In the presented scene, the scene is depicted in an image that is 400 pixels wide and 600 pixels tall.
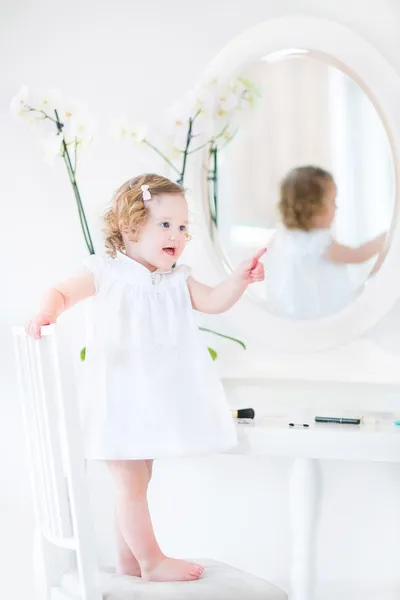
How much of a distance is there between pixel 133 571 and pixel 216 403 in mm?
389

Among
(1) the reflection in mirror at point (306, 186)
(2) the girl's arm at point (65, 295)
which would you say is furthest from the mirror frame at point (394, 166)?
(2) the girl's arm at point (65, 295)

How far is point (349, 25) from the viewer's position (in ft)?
6.91

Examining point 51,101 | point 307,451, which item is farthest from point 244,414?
point 51,101

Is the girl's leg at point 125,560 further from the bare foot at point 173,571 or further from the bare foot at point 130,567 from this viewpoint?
the bare foot at point 173,571

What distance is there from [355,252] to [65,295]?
28.5 inches

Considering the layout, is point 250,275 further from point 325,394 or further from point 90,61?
point 90,61

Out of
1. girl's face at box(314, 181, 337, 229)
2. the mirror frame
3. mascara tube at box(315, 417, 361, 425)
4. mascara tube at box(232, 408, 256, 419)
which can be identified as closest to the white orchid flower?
the mirror frame

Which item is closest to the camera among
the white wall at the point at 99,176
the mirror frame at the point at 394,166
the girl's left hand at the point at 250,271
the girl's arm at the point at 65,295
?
the girl's arm at the point at 65,295

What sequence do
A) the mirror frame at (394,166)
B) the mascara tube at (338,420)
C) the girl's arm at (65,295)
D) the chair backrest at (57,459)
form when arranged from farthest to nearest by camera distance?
the mirror frame at (394,166)
the mascara tube at (338,420)
the girl's arm at (65,295)
the chair backrest at (57,459)

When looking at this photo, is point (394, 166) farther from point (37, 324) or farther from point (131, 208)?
point (37, 324)

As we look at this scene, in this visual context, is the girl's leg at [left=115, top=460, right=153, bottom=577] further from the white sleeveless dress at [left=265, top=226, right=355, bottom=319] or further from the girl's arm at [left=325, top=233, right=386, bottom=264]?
the girl's arm at [left=325, top=233, right=386, bottom=264]

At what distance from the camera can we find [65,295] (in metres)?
1.76

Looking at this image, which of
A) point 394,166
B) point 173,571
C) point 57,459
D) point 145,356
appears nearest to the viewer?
point 57,459

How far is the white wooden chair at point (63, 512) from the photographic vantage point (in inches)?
58.2
